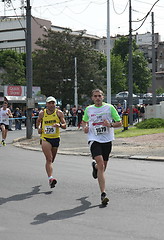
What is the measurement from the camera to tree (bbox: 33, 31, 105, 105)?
5875cm

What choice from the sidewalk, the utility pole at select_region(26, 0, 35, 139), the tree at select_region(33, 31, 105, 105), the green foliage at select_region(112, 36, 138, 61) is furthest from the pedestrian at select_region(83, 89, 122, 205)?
the green foliage at select_region(112, 36, 138, 61)

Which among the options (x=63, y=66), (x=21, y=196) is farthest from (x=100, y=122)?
(x=63, y=66)

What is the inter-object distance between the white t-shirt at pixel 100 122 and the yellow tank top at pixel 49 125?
4.13 ft

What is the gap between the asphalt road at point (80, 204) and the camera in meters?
5.27

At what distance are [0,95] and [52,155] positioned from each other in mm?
54162

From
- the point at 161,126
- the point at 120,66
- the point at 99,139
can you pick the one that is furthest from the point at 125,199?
the point at 120,66

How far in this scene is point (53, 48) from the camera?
59.4 meters

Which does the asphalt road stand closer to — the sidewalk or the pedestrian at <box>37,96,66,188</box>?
the pedestrian at <box>37,96,66,188</box>

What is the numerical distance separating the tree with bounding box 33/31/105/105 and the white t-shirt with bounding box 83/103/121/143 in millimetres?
50848

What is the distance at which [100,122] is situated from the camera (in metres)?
7.32

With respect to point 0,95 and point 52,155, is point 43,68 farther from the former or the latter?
point 52,155

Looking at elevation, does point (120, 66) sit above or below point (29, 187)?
above

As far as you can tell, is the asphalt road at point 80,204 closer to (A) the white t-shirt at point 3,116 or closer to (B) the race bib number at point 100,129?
(B) the race bib number at point 100,129

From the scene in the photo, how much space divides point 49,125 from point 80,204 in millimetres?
2160
